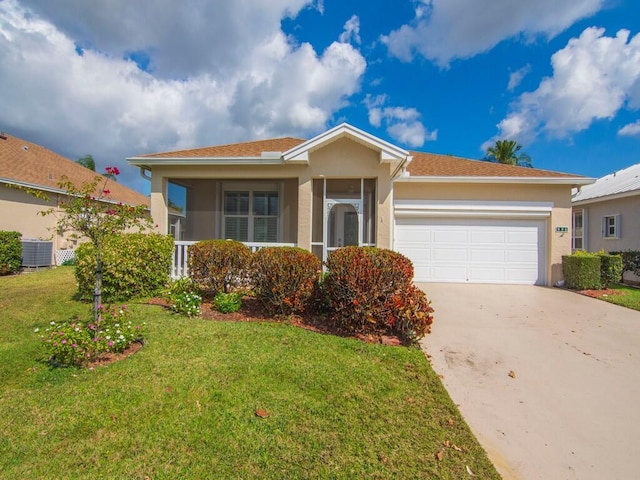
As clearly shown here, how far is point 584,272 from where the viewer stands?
9.49m

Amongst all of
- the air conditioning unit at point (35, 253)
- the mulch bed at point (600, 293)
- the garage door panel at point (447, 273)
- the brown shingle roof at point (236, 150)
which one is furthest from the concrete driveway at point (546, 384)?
the air conditioning unit at point (35, 253)

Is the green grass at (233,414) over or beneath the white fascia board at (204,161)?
beneath

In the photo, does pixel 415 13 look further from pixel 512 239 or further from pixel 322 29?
pixel 512 239

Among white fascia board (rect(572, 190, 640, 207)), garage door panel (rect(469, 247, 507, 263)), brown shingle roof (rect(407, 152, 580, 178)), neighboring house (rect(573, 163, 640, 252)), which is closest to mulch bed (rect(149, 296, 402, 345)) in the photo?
brown shingle roof (rect(407, 152, 580, 178))

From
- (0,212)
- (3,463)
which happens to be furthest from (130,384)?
(0,212)

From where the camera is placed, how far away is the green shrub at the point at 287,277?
558 cm

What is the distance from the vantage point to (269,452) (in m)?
2.50

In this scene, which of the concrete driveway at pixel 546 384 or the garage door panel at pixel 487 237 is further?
the garage door panel at pixel 487 237

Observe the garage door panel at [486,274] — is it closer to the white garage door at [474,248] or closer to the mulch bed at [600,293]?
the white garage door at [474,248]

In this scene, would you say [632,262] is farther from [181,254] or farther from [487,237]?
[181,254]

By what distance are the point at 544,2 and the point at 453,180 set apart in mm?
4994

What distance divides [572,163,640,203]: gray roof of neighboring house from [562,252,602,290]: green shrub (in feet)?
13.6

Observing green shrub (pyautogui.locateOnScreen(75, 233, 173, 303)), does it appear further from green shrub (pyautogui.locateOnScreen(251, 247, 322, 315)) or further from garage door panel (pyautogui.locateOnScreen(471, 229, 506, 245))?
garage door panel (pyautogui.locateOnScreen(471, 229, 506, 245))

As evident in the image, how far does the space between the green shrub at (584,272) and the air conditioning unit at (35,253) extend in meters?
19.4
